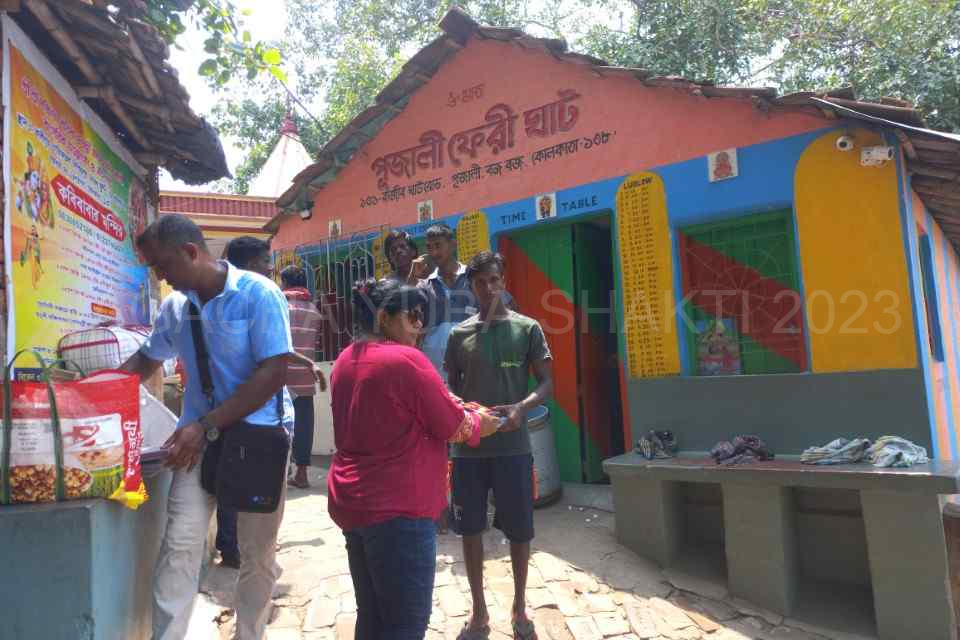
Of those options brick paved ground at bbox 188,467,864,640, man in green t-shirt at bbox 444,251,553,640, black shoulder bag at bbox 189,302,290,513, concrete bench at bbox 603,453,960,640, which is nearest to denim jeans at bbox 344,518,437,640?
black shoulder bag at bbox 189,302,290,513

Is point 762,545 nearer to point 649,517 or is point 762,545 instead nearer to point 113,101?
point 649,517

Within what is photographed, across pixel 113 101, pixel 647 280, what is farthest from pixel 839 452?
pixel 113 101

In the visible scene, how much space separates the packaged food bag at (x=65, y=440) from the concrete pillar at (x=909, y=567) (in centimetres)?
369

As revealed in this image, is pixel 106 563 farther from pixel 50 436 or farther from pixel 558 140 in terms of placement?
pixel 558 140

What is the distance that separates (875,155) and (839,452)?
1.86m

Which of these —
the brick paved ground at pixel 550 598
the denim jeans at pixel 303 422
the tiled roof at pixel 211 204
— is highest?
the tiled roof at pixel 211 204

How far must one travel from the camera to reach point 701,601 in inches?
158

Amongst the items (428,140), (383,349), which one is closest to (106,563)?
(383,349)

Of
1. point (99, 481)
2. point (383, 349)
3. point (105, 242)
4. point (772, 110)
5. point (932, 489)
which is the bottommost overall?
point (932, 489)

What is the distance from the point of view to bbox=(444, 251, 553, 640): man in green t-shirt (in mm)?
3229

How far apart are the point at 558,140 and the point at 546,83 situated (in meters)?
0.54

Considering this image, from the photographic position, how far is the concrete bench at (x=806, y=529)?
354 centimetres

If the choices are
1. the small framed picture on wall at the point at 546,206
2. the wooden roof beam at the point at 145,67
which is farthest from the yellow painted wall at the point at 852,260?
the wooden roof beam at the point at 145,67

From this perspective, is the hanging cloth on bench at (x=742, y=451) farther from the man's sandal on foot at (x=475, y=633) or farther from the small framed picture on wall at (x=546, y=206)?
the small framed picture on wall at (x=546, y=206)
